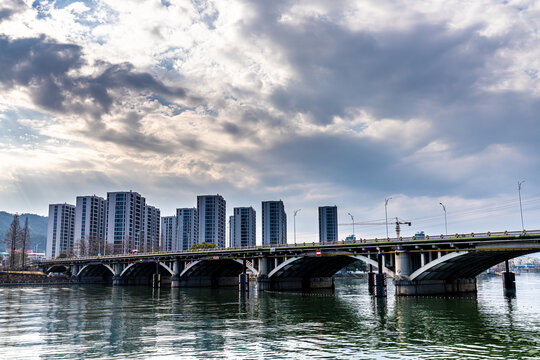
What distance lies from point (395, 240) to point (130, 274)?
10837 centimetres

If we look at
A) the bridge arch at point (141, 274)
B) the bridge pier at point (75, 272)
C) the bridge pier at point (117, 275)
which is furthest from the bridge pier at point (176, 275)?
the bridge pier at point (75, 272)

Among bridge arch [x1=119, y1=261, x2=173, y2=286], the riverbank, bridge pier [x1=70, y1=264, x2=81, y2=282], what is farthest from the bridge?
bridge pier [x1=70, y1=264, x2=81, y2=282]

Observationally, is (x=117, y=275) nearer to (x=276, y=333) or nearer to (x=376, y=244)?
(x=376, y=244)

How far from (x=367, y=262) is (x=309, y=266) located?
24767 mm

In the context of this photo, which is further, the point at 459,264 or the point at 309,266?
the point at 309,266

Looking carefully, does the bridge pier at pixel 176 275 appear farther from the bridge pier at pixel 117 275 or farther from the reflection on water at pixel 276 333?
the reflection on water at pixel 276 333

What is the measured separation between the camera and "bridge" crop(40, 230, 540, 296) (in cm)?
7025

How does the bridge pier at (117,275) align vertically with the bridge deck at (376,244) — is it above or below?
below

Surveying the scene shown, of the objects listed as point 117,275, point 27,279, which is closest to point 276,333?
point 117,275

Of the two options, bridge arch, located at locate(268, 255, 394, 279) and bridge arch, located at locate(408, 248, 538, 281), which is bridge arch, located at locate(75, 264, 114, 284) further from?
bridge arch, located at locate(408, 248, 538, 281)

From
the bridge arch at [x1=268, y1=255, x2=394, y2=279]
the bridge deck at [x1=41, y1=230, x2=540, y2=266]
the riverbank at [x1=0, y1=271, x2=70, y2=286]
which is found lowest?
the riverbank at [x1=0, y1=271, x2=70, y2=286]

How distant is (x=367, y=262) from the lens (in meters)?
84.4

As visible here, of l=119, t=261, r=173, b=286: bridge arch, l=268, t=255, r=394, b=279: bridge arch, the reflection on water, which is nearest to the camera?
the reflection on water

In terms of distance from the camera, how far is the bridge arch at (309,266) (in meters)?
98.8
